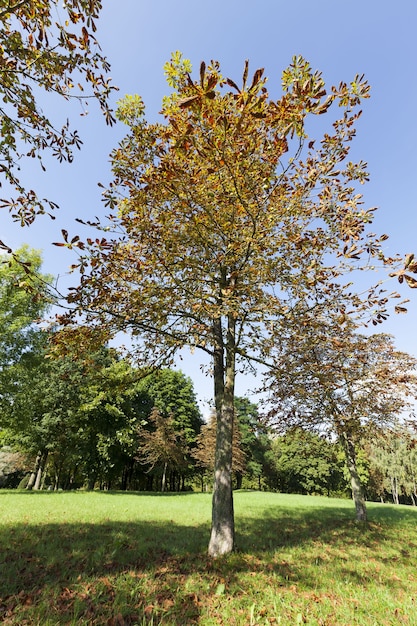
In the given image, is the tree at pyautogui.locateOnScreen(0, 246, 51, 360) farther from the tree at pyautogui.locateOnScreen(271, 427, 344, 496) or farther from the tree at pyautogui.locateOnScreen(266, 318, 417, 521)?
the tree at pyautogui.locateOnScreen(271, 427, 344, 496)

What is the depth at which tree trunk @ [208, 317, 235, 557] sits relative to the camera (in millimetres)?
7191

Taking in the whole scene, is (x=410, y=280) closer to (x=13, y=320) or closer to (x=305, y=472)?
(x=13, y=320)

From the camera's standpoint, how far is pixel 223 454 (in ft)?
25.9

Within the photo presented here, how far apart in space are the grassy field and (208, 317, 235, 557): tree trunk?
1.46ft

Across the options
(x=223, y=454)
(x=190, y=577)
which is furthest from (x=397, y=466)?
(x=190, y=577)

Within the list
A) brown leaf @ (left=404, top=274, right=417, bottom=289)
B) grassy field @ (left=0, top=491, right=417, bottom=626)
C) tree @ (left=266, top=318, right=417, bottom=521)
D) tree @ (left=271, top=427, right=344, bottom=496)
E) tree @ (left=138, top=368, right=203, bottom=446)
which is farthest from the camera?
tree @ (left=271, top=427, right=344, bottom=496)

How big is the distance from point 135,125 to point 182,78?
2.00 metres

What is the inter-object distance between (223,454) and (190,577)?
263 centimetres

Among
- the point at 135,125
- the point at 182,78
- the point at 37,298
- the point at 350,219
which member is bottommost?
the point at 37,298

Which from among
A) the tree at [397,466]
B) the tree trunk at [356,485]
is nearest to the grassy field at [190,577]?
the tree trunk at [356,485]

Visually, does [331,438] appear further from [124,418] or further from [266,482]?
[266,482]

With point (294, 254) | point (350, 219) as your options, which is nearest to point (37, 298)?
point (294, 254)

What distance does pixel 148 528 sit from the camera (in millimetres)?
9719

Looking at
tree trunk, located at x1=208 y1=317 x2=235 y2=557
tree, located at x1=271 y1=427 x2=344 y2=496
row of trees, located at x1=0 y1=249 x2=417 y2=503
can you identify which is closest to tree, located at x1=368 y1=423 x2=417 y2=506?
row of trees, located at x1=0 y1=249 x2=417 y2=503
